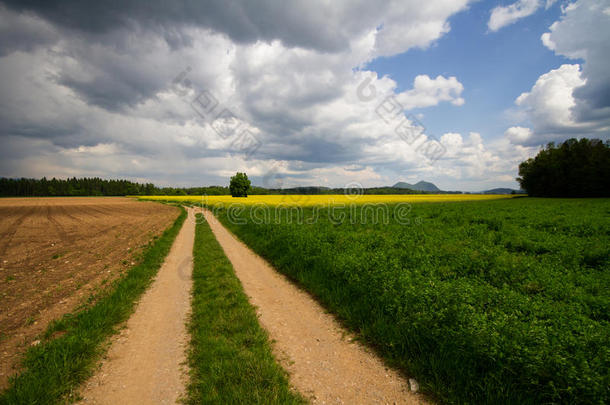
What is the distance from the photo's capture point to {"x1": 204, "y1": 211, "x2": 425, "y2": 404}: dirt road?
12.5 ft

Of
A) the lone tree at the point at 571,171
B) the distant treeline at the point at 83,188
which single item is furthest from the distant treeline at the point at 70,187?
the lone tree at the point at 571,171

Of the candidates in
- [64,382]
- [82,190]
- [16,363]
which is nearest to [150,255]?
[16,363]

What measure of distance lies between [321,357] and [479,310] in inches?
125

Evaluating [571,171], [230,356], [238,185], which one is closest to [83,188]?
[238,185]

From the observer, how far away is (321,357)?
15.3 feet

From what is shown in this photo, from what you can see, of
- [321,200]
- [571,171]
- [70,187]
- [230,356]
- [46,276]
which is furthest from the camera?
[70,187]

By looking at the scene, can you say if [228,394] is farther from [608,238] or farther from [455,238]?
[608,238]

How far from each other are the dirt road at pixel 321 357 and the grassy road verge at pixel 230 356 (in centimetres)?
31

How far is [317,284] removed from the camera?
7.67 metres

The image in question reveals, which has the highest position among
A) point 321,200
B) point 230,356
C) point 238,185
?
point 238,185

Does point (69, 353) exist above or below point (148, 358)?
above

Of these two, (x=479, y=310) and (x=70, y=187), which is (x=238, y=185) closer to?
(x=479, y=310)

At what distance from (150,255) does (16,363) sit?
24.9 feet

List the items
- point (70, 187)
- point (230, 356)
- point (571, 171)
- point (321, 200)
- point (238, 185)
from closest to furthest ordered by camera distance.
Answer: point (230, 356) → point (321, 200) → point (571, 171) → point (238, 185) → point (70, 187)
